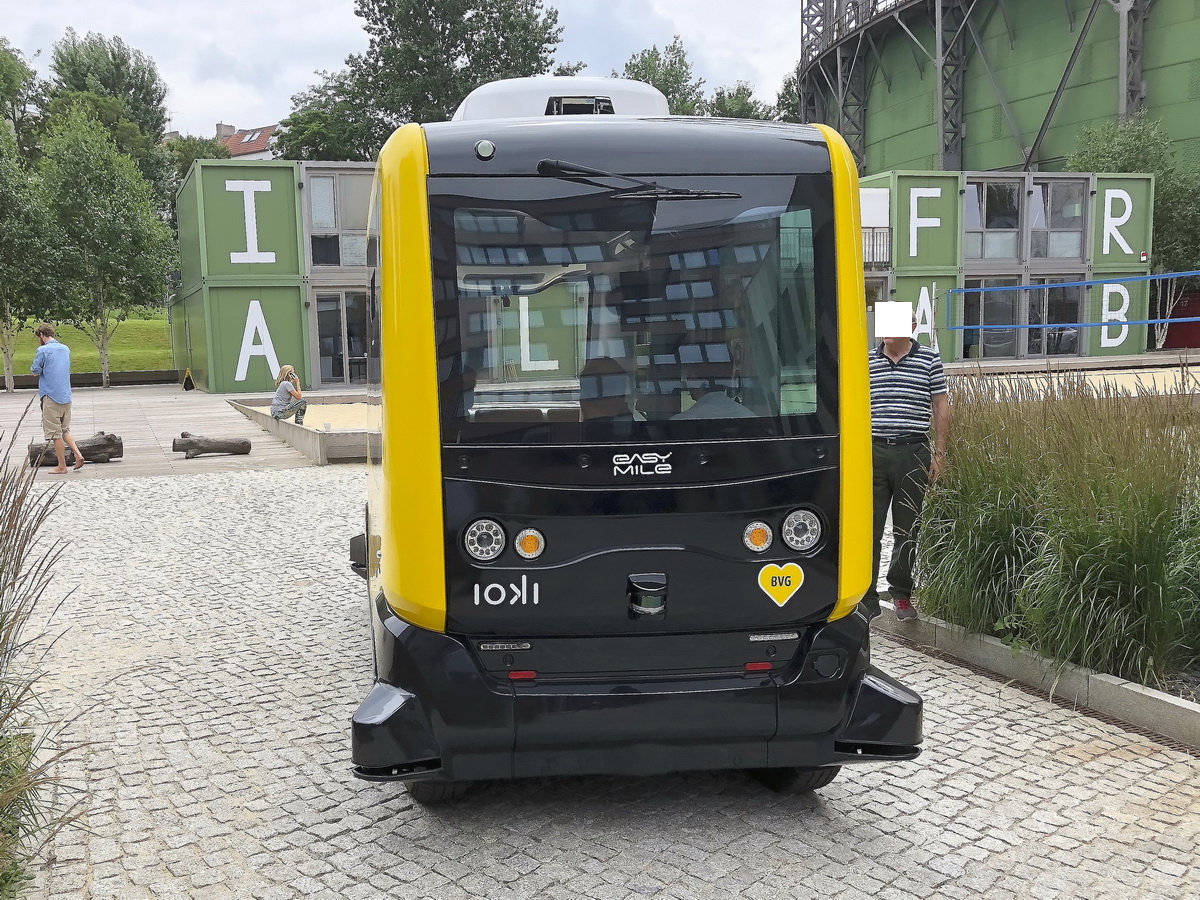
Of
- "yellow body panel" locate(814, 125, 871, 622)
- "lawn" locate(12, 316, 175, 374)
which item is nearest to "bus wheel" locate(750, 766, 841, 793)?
"yellow body panel" locate(814, 125, 871, 622)

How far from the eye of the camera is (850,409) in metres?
4.05

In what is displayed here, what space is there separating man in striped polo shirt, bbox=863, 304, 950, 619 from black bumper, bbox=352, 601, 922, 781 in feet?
8.62

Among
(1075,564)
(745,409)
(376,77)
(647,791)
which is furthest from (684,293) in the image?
(376,77)

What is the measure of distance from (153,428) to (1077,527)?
2006 centimetres

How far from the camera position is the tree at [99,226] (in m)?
37.7

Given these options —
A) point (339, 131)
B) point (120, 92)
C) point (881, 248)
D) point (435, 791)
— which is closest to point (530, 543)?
point (435, 791)

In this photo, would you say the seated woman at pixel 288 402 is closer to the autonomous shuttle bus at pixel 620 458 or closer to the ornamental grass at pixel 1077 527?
the ornamental grass at pixel 1077 527

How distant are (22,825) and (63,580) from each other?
17.7 feet

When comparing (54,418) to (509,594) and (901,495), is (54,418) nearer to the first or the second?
(901,495)

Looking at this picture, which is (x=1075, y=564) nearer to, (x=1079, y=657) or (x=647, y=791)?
(x=1079, y=657)

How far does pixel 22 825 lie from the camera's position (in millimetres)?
3701

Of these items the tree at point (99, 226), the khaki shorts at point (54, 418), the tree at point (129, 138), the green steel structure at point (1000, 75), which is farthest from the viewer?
the tree at point (129, 138)

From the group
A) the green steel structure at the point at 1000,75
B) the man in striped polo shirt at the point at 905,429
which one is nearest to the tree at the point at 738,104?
the green steel structure at the point at 1000,75

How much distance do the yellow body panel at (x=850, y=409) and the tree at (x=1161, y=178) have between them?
131 ft
